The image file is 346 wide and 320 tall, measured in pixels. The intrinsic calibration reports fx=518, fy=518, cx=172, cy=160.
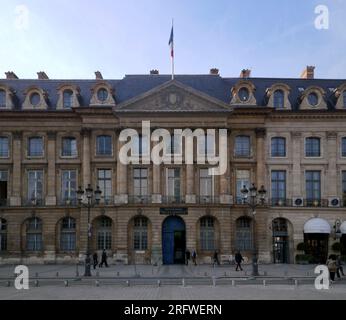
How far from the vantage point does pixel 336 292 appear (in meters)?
22.9

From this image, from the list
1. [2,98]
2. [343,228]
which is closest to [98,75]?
[2,98]

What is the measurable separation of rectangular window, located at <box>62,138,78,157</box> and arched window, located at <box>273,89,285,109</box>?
19530mm

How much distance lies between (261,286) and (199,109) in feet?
78.9

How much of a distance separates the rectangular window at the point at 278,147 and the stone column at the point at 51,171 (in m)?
20.8

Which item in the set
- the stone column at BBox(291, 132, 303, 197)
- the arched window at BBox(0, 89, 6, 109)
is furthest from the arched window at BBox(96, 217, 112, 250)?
the stone column at BBox(291, 132, 303, 197)

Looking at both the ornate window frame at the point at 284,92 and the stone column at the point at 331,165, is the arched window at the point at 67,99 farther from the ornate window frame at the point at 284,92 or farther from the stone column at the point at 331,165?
the stone column at the point at 331,165

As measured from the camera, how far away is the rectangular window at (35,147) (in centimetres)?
4916

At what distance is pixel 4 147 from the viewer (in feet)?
162

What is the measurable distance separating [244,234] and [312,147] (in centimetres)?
1056

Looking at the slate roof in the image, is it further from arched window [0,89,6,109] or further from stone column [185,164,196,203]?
stone column [185,164,196,203]

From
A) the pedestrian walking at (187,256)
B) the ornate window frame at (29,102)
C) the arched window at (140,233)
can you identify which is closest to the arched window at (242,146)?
the pedestrian walking at (187,256)
